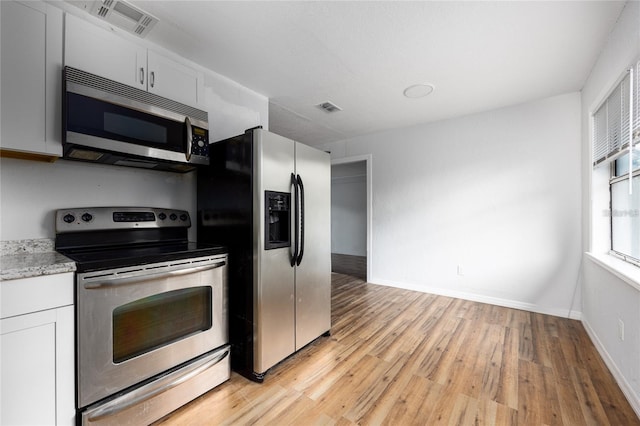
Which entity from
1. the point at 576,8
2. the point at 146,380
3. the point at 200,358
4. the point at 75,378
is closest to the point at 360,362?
the point at 200,358

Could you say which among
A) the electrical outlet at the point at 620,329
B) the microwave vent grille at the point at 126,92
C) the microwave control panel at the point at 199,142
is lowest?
the electrical outlet at the point at 620,329

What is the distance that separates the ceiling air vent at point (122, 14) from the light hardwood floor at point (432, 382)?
254cm

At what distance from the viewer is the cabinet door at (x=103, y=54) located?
1564 mm

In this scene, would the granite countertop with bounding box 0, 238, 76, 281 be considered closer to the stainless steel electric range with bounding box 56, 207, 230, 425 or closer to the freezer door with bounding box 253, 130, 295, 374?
the stainless steel electric range with bounding box 56, 207, 230, 425

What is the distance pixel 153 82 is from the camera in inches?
74.8

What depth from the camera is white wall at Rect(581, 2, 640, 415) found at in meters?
→ 1.63

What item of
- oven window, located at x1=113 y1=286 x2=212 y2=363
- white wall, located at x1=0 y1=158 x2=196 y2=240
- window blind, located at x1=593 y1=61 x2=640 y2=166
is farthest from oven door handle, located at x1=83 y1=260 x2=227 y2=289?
window blind, located at x1=593 y1=61 x2=640 y2=166

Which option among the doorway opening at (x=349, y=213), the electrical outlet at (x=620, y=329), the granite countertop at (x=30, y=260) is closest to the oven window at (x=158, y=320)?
the granite countertop at (x=30, y=260)

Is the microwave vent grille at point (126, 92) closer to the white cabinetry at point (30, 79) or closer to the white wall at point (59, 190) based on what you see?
the white cabinetry at point (30, 79)

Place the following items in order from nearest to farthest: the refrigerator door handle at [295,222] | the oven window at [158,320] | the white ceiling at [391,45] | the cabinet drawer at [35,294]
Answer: the cabinet drawer at [35,294]
the oven window at [158,320]
the white ceiling at [391,45]
the refrigerator door handle at [295,222]

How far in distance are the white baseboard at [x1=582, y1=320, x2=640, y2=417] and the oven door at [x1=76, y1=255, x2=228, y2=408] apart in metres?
2.56

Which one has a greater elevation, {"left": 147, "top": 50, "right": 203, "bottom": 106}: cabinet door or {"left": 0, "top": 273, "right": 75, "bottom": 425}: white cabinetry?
{"left": 147, "top": 50, "right": 203, "bottom": 106}: cabinet door

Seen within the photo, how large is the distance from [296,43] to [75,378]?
2486mm

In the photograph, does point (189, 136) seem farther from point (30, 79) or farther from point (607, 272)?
point (607, 272)
